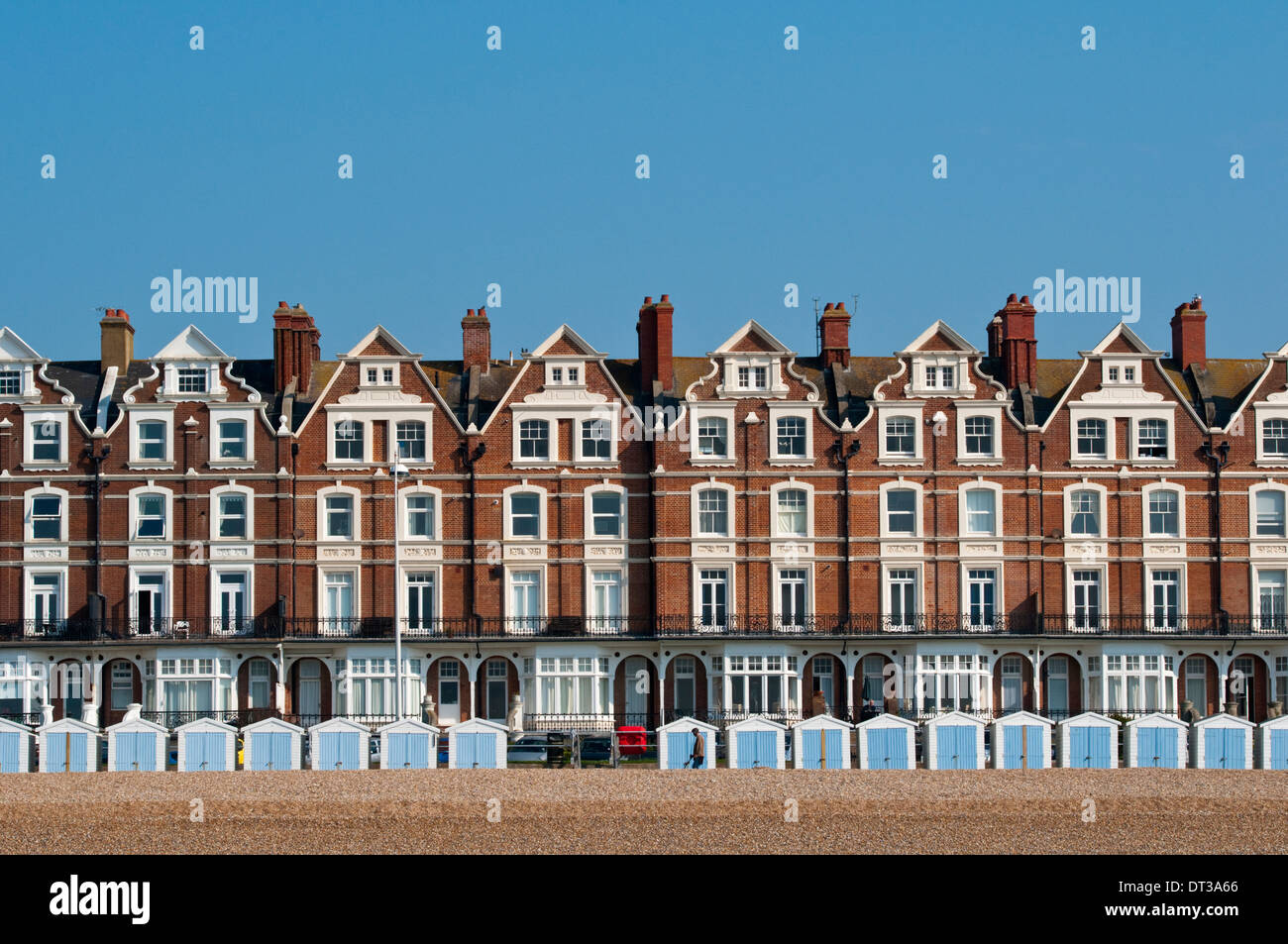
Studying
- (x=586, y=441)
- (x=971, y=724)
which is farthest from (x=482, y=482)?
(x=971, y=724)

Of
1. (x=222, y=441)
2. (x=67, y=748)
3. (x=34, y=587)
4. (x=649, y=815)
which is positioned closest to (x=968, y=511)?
(x=222, y=441)

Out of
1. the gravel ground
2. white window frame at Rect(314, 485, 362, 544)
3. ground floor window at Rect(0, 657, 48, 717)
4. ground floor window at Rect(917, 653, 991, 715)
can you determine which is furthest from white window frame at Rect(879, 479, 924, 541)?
ground floor window at Rect(0, 657, 48, 717)

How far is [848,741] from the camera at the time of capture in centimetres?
3975

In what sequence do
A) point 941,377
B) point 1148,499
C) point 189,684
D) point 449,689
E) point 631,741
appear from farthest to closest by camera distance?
point 941,377 < point 1148,499 < point 449,689 < point 189,684 < point 631,741

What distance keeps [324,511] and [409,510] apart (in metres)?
2.34

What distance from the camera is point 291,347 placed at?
54188mm

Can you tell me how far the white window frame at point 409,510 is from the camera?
52.6 metres

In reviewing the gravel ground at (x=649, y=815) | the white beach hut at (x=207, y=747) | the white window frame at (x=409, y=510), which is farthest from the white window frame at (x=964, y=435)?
the white beach hut at (x=207, y=747)

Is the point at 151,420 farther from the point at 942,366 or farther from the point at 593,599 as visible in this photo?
the point at 942,366

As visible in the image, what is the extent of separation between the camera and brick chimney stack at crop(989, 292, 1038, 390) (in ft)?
176
